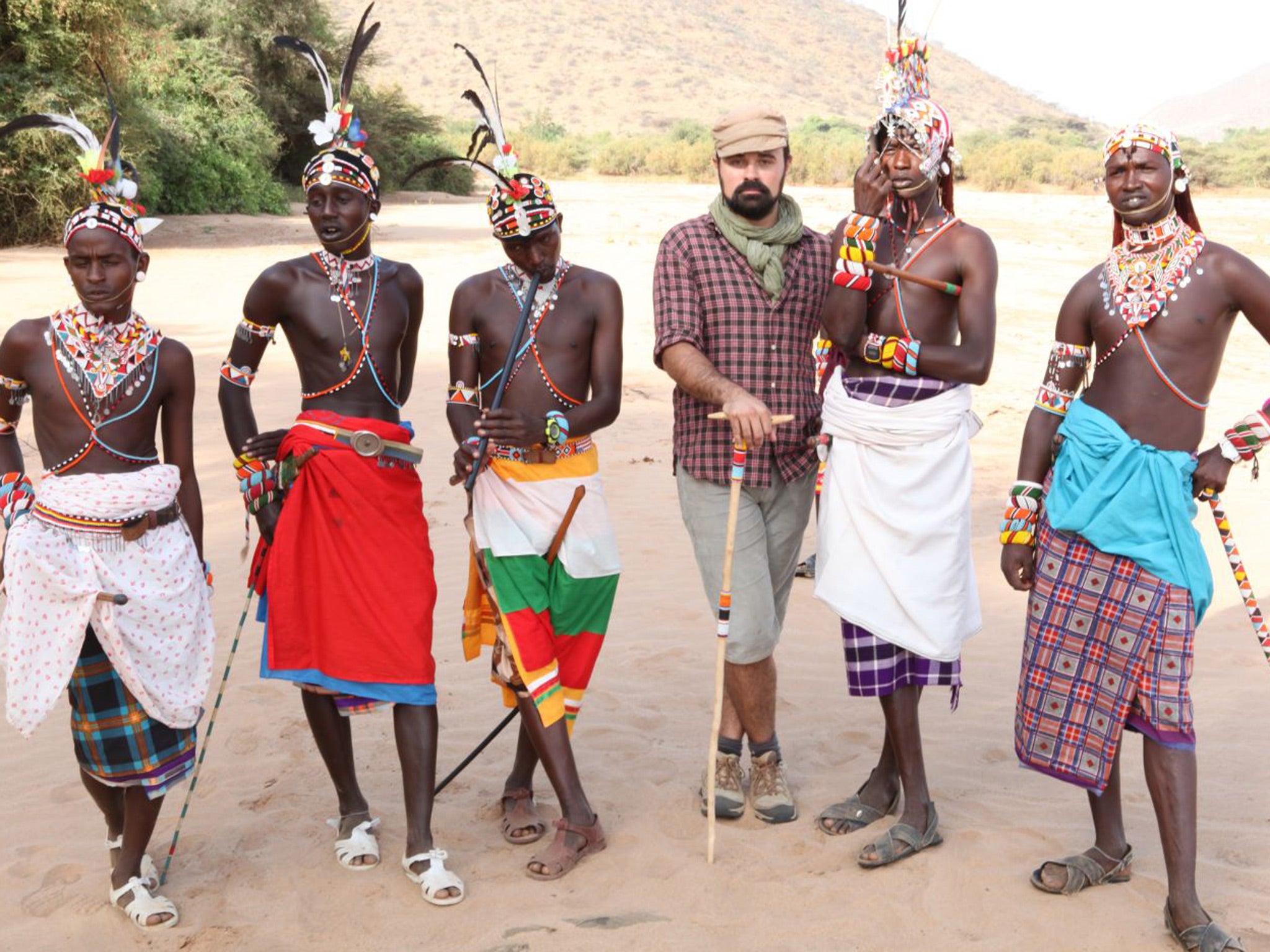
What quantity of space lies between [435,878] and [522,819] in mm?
519

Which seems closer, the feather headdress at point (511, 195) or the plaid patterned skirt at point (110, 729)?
the plaid patterned skirt at point (110, 729)

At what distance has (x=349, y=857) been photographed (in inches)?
164

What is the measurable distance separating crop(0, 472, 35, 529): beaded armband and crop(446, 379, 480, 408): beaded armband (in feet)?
4.42

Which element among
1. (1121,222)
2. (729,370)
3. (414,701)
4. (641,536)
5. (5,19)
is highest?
(5,19)

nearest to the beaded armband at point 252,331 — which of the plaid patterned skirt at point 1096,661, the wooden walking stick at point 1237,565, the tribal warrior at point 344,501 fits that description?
the tribal warrior at point 344,501

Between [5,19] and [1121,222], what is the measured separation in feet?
60.4

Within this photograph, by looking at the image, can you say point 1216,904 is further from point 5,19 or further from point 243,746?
point 5,19

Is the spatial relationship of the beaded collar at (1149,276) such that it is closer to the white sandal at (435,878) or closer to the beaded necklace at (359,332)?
the beaded necklace at (359,332)

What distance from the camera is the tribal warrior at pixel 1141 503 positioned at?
12.0 feet

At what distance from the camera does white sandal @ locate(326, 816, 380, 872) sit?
418cm

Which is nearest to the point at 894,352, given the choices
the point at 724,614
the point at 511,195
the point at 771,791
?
the point at 724,614

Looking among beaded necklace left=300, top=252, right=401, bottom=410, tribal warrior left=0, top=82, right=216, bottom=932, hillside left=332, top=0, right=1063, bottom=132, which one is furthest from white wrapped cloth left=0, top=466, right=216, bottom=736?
hillside left=332, top=0, right=1063, bottom=132

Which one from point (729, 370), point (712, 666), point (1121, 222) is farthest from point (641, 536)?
point (1121, 222)

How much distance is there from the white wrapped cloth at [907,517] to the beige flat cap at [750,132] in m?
0.88
